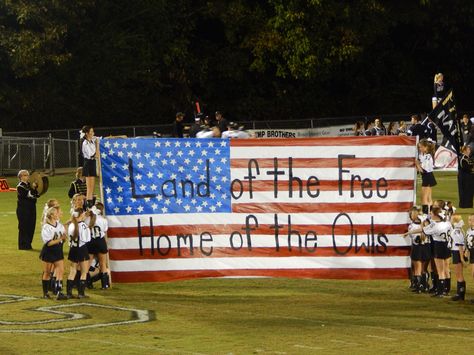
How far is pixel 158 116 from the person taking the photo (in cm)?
5778

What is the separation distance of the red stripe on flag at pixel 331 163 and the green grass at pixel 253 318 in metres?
2.16

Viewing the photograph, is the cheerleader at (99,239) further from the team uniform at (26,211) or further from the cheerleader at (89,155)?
the team uniform at (26,211)

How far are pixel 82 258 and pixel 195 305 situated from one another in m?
2.02

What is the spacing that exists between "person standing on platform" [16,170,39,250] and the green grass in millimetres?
2450

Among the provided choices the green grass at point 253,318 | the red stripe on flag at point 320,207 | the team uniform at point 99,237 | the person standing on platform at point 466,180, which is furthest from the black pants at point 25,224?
the person standing on platform at point 466,180

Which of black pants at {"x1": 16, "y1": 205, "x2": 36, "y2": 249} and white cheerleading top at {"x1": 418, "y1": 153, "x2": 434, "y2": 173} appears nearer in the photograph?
white cheerleading top at {"x1": 418, "y1": 153, "x2": 434, "y2": 173}

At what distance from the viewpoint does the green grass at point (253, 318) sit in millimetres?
15733

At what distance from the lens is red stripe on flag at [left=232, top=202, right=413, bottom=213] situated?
20.7 m

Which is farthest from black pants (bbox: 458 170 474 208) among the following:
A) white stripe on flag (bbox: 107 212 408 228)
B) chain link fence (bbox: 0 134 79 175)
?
chain link fence (bbox: 0 134 79 175)

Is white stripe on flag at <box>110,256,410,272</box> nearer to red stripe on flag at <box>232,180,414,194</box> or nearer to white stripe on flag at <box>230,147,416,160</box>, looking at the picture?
red stripe on flag at <box>232,180,414,194</box>

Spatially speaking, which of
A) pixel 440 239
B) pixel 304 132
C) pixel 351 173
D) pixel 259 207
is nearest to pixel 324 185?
pixel 351 173

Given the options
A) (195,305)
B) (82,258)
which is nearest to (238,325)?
(195,305)

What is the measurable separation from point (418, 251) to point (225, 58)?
38.3m

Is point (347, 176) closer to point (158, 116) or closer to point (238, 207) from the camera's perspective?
point (238, 207)
